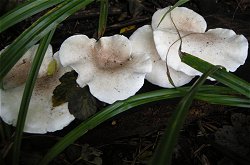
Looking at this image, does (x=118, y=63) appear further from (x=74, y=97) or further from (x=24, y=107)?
(x=24, y=107)

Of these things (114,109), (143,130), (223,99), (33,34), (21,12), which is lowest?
(143,130)

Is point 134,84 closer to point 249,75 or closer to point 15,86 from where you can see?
point 15,86

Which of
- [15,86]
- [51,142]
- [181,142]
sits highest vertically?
[15,86]

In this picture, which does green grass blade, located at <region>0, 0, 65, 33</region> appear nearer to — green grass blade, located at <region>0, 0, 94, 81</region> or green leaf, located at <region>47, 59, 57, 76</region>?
green grass blade, located at <region>0, 0, 94, 81</region>

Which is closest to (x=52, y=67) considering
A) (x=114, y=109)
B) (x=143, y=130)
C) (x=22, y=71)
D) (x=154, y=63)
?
(x=22, y=71)

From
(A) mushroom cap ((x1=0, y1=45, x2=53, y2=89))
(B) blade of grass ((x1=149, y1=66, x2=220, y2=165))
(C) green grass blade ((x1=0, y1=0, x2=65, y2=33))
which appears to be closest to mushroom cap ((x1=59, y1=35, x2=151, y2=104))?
(A) mushroom cap ((x1=0, y1=45, x2=53, y2=89))

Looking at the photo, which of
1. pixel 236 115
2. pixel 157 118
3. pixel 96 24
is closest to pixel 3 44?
pixel 96 24

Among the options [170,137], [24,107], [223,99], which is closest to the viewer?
[170,137]
